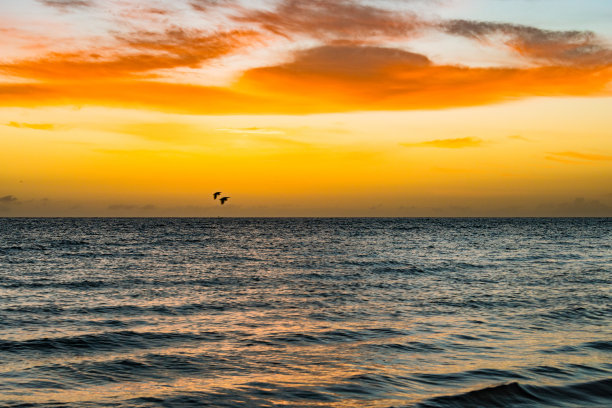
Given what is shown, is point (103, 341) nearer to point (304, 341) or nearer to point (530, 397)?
point (304, 341)

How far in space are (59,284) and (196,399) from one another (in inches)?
957

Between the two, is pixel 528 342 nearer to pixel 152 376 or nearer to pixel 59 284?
pixel 152 376

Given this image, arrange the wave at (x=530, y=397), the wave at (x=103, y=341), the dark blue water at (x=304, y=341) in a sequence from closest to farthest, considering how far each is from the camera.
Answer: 1. the wave at (x=530, y=397)
2. the dark blue water at (x=304, y=341)
3. the wave at (x=103, y=341)

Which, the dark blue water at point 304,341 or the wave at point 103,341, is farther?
the wave at point 103,341

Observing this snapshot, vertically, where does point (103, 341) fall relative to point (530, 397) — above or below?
below

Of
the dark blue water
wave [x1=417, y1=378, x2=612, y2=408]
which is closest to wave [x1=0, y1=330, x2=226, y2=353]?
the dark blue water

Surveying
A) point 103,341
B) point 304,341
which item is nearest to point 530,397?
point 304,341

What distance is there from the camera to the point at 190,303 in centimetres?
2641

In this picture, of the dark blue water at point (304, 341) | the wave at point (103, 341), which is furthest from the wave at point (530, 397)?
the wave at point (103, 341)

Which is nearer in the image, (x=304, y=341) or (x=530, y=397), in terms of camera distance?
(x=530, y=397)

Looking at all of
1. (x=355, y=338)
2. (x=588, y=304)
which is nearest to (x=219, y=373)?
(x=355, y=338)

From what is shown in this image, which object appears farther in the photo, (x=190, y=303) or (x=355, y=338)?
(x=190, y=303)

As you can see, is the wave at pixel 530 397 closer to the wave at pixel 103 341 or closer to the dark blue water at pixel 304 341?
the dark blue water at pixel 304 341

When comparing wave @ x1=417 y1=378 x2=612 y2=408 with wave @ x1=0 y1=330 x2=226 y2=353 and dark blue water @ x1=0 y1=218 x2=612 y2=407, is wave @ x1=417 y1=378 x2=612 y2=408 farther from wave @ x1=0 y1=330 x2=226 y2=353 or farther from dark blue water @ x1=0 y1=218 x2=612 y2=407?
wave @ x1=0 y1=330 x2=226 y2=353
